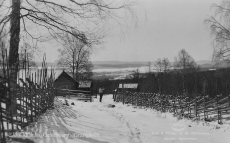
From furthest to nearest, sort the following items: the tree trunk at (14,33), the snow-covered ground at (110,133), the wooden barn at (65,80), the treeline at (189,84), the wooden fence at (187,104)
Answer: the wooden barn at (65,80), the treeline at (189,84), the wooden fence at (187,104), the tree trunk at (14,33), the snow-covered ground at (110,133)

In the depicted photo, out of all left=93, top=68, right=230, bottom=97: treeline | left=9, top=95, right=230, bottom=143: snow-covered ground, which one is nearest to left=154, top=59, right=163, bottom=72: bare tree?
left=93, top=68, right=230, bottom=97: treeline

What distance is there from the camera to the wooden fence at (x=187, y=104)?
9.83 metres

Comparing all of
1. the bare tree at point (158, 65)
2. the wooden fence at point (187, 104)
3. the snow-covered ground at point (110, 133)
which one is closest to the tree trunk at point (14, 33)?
the snow-covered ground at point (110, 133)

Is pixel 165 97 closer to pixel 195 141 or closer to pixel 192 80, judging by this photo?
pixel 195 141

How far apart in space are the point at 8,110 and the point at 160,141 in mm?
4196

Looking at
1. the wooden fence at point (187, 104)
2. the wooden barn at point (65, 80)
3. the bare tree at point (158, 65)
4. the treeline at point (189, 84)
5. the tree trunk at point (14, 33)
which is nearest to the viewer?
the tree trunk at point (14, 33)

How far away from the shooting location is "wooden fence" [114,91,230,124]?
9.83 m

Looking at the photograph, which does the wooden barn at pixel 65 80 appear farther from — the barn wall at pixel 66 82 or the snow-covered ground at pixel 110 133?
the snow-covered ground at pixel 110 133

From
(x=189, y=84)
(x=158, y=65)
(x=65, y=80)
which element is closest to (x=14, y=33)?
(x=65, y=80)

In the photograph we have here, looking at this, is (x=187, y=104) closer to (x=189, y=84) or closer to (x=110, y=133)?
(x=110, y=133)

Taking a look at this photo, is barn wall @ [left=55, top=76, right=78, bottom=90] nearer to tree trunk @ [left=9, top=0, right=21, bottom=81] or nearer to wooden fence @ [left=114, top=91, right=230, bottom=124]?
wooden fence @ [left=114, top=91, right=230, bottom=124]

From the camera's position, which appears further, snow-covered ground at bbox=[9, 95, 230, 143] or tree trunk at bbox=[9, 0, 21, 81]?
tree trunk at bbox=[9, 0, 21, 81]

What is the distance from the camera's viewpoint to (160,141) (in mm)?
6758

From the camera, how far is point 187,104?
38.3 feet
